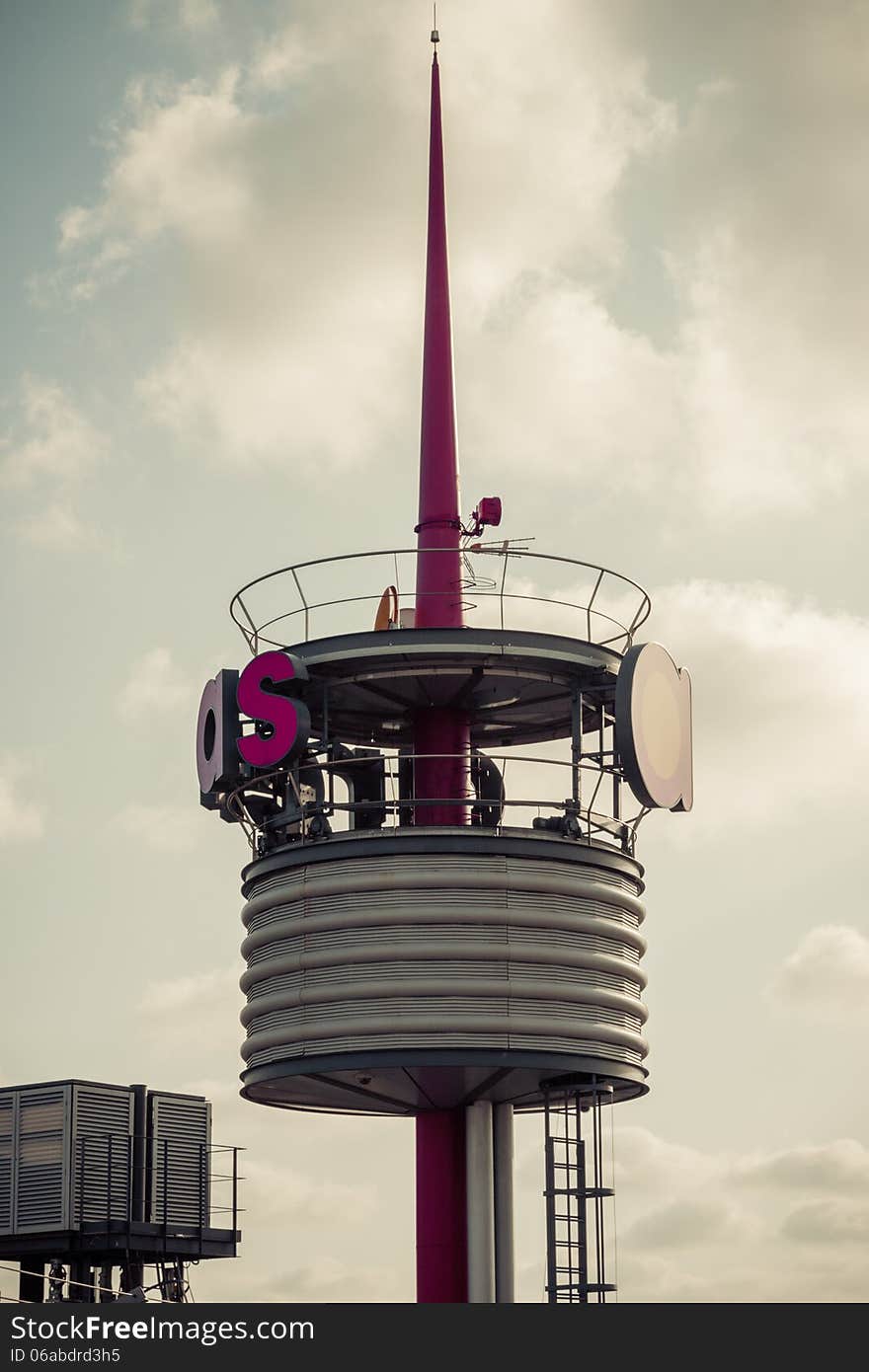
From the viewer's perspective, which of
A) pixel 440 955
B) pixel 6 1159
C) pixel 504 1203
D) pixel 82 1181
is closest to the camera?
pixel 440 955

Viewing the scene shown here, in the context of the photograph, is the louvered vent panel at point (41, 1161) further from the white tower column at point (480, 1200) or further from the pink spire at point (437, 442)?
the pink spire at point (437, 442)

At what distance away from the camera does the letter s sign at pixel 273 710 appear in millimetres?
54344

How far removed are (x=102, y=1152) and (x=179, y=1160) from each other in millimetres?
2926

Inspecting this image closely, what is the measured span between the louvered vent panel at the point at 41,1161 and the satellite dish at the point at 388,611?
18.3m

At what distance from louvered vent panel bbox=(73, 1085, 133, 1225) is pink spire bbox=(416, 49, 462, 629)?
19182mm

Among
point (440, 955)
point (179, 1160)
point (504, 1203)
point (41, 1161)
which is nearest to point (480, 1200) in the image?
point (504, 1203)

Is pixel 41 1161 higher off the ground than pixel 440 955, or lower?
lower

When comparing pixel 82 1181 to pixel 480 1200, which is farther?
pixel 82 1181

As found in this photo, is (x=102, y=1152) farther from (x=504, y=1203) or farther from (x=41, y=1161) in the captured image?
(x=504, y=1203)

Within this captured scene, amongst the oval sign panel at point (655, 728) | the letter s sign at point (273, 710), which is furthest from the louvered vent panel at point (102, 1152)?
the oval sign panel at point (655, 728)

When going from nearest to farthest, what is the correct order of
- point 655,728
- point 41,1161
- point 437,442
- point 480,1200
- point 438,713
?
1. point 480,1200
2. point 655,728
3. point 438,713
4. point 437,442
5. point 41,1161

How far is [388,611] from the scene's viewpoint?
58.4m

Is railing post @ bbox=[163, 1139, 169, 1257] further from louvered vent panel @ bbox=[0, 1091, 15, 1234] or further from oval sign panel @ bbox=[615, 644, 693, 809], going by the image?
oval sign panel @ bbox=[615, 644, 693, 809]

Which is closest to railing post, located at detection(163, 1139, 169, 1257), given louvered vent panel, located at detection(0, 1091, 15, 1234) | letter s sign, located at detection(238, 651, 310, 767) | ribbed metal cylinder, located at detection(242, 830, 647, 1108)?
louvered vent panel, located at detection(0, 1091, 15, 1234)
